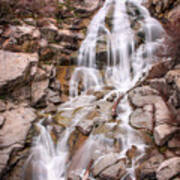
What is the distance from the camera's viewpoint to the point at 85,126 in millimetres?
6879

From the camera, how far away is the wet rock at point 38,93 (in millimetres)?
8938

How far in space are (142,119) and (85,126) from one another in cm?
242

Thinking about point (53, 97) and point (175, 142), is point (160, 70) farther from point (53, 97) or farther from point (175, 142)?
point (53, 97)

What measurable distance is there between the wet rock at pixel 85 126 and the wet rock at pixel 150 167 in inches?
93.0

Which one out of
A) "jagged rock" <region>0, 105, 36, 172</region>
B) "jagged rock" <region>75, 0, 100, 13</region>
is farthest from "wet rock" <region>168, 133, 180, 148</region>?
"jagged rock" <region>75, 0, 100, 13</region>

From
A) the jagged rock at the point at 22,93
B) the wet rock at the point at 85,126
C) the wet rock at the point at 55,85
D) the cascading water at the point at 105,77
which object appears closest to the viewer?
the cascading water at the point at 105,77

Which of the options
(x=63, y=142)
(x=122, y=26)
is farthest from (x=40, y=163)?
(x=122, y=26)

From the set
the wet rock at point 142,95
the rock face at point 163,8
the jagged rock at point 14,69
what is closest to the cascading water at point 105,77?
the wet rock at point 142,95

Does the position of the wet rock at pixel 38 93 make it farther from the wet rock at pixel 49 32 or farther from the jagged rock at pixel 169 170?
the jagged rock at pixel 169 170

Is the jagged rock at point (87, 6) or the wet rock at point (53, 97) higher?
the jagged rock at point (87, 6)

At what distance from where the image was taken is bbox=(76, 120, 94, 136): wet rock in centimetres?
668

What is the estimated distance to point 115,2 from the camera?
1903cm

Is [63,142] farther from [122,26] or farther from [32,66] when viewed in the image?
→ [122,26]

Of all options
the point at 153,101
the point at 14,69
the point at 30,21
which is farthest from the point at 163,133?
the point at 30,21
